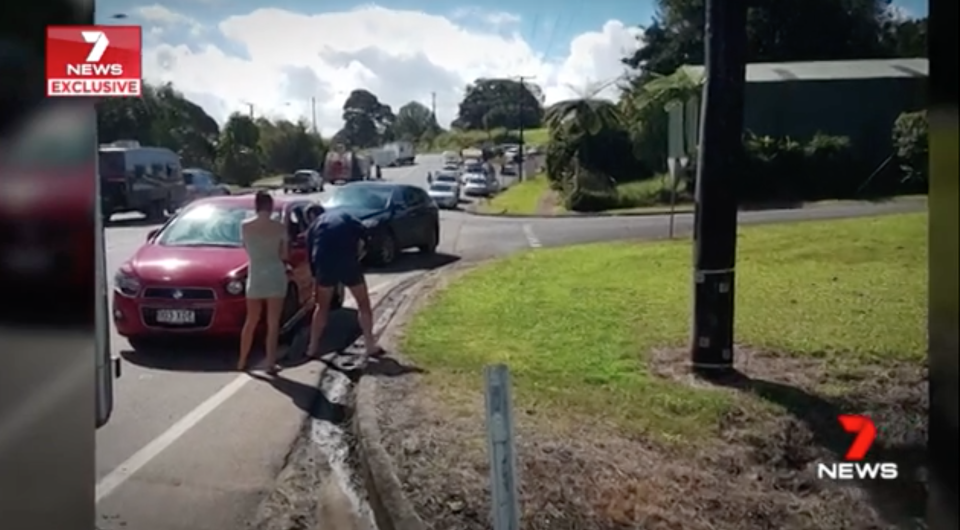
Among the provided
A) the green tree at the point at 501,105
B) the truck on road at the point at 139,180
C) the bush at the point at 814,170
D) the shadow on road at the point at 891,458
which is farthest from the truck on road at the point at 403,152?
the shadow on road at the point at 891,458

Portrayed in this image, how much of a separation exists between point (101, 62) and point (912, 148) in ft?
7.14

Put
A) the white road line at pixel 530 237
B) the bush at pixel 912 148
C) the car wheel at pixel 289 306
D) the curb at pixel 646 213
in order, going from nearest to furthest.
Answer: the bush at pixel 912 148, the curb at pixel 646 213, the car wheel at pixel 289 306, the white road line at pixel 530 237

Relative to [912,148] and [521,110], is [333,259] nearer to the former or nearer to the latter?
[521,110]

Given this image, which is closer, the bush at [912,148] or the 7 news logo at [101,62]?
the bush at [912,148]

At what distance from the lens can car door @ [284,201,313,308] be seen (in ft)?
10.3

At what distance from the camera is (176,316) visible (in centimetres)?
316

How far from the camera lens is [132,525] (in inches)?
120

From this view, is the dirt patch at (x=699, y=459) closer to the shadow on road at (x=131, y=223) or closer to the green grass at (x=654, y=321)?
the green grass at (x=654, y=321)

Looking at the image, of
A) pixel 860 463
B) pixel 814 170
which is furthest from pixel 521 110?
pixel 860 463

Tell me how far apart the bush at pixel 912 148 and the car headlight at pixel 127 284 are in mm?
2123

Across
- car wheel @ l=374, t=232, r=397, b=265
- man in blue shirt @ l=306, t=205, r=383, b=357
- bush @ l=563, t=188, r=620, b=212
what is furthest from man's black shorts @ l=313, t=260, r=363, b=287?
bush @ l=563, t=188, r=620, b=212

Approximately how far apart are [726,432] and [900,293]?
60 cm

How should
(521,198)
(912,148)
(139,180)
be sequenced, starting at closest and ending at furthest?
1. (912,148)
2. (139,180)
3. (521,198)

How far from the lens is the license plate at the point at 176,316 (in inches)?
124
